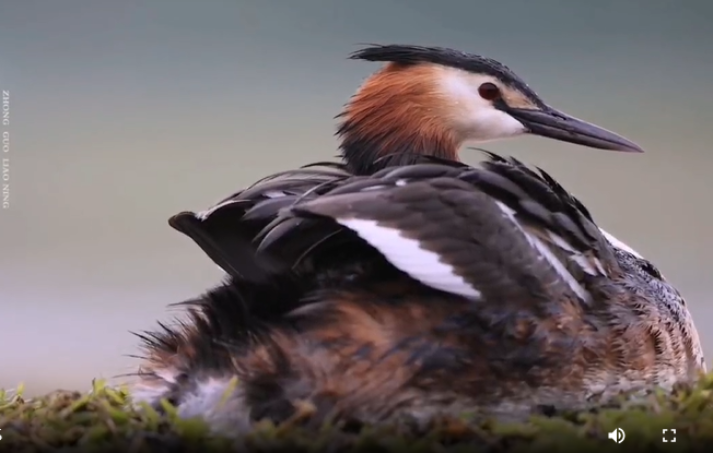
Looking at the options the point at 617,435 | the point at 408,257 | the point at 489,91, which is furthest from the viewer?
the point at 489,91

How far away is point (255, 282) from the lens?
1302mm

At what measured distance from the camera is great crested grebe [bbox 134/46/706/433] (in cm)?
117

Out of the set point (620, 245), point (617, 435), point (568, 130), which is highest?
point (568, 130)

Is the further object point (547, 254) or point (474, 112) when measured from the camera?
point (474, 112)

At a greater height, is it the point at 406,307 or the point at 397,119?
the point at 397,119

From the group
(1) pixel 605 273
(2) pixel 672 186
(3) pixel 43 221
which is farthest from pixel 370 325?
(2) pixel 672 186

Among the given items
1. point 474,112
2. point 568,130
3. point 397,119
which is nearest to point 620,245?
point 568,130

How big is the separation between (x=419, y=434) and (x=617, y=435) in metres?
0.24

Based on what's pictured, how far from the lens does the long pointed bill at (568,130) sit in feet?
5.33

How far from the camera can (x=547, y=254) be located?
4.26 ft

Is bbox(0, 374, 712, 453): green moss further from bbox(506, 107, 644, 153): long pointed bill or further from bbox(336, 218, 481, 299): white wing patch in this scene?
bbox(506, 107, 644, 153): long pointed bill

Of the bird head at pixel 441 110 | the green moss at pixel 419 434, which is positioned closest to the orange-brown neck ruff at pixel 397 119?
the bird head at pixel 441 110

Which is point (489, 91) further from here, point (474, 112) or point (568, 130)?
point (568, 130)

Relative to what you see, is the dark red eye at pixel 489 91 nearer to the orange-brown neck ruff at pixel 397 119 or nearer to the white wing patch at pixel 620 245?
the orange-brown neck ruff at pixel 397 119
